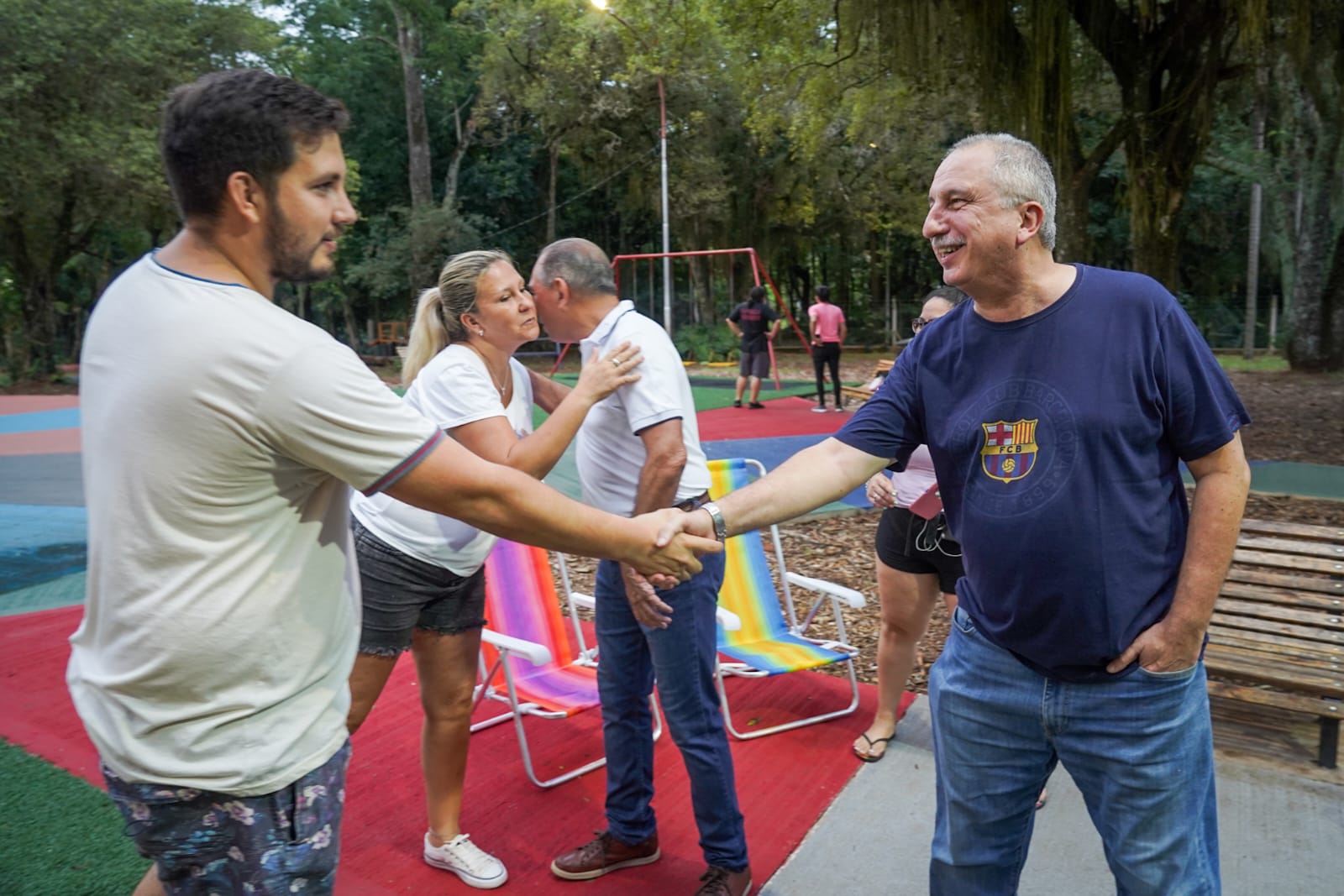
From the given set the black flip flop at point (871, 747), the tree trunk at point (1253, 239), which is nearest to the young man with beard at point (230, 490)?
the black flip flop at point (871, 747)

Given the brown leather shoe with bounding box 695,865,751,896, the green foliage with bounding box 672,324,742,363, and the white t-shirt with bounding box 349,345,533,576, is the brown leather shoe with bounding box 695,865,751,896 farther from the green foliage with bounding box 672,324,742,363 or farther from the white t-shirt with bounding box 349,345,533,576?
the green foliage with bounding box 672,324,742,363

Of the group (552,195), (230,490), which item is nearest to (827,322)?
(230,490)

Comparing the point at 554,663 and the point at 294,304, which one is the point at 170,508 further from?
the point at 294,304

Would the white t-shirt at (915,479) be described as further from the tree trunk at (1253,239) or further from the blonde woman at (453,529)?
the tree trunk at (1253,239)

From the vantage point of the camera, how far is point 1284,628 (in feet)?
13.2

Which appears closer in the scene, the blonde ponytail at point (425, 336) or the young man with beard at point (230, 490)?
the young man with beard at point (230, 490)

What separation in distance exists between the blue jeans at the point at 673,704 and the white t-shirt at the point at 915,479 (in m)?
1.07

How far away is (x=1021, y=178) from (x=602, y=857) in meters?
2.38

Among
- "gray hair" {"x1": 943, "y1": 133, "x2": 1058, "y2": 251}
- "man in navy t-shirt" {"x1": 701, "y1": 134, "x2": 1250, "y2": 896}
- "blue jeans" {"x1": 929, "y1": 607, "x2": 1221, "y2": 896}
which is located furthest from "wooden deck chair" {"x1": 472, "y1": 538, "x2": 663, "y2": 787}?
"gray hair" {"x1": 943, "y1": 133, "x2": 1058, "y2": 251}

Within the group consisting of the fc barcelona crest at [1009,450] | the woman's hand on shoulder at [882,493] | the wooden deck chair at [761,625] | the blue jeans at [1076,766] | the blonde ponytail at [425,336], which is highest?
the blonde ponytail at [425,336]

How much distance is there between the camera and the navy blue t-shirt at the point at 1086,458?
1.96 meters

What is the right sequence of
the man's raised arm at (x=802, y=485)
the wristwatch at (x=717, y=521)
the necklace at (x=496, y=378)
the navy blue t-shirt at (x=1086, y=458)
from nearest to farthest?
the navy blue t-shirt at (x=1086, y=458) → the man's raised arm at (x=802, y=485) → the wristwatch at (x=717, y=521) → the necklace at (x=496, y=378)

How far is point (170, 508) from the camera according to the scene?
1562 mm

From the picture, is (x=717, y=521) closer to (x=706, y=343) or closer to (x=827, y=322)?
(x=827, y=322)
